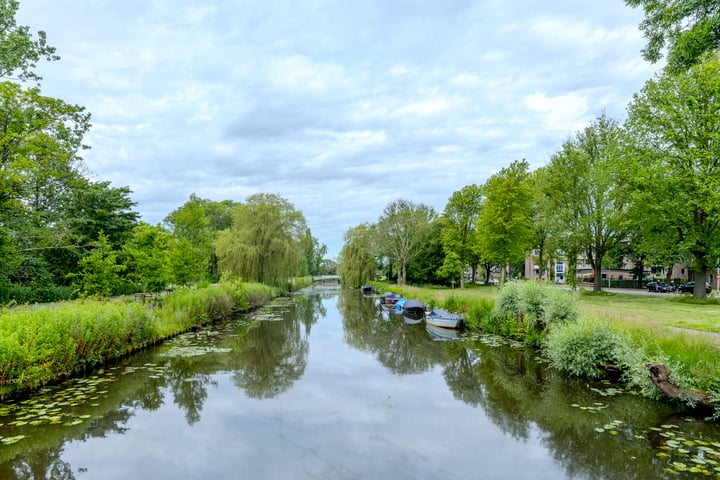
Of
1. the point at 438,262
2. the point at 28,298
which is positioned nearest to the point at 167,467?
the point at 28,298

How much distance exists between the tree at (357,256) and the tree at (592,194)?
1104 inches

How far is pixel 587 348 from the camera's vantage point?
1094cm

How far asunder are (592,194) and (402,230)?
2526cm

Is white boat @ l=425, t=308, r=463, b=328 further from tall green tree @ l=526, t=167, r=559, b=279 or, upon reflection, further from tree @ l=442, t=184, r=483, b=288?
tree @ l=442, t=184, r=483, b=288

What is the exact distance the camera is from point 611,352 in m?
10.6

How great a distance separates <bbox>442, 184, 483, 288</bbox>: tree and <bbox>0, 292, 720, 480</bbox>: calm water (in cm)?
3287

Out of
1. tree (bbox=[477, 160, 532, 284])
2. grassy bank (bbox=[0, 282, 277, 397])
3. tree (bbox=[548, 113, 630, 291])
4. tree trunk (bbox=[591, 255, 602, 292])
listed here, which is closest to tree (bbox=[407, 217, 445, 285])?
tree (bbox=[477, 160, 532, 284])

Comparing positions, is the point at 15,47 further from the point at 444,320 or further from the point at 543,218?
the point at 543,218

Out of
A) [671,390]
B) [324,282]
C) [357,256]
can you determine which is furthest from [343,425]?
[324,282]

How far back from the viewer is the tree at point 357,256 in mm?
56000

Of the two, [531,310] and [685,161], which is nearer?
[531,310]

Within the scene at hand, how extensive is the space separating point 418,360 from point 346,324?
10.4 m

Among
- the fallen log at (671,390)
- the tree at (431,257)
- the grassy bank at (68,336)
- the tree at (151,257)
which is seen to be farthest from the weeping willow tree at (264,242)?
the fallen log at (671,390)

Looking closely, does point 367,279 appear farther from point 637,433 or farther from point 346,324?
point 637,433
